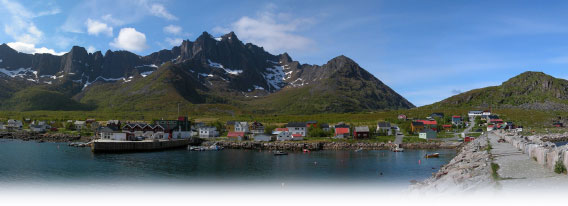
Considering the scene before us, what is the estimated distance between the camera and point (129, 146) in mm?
90188

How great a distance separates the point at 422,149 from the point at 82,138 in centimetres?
10516

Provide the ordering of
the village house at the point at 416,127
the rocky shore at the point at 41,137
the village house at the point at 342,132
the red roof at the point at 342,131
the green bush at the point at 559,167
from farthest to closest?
the village house at the point at 416,127 → the rocky shore at the point at 41,137 → the red roof at the point at 342,131 → the village house at the point at 342,132 → the green bush at the point at 559,167

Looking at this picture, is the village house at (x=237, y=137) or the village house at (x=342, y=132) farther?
the village house at (x=237, y=137)

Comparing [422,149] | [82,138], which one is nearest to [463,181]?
[422,149]

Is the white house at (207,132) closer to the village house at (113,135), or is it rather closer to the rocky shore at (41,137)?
the village house at (113,135)

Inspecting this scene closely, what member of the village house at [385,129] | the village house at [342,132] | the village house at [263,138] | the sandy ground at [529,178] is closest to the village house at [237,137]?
the village house at [263,138]

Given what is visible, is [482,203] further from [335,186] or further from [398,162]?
[398,162]

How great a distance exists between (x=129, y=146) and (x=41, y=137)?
2159 inches

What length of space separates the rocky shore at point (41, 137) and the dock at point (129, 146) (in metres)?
35.1

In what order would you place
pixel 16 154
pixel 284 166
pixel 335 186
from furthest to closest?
pixel 16 154
pixel 284 166
pixel 335 186

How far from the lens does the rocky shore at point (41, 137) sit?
385 feet

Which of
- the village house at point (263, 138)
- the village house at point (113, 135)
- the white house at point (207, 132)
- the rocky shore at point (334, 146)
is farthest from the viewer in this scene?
the white house at point (207, 132)

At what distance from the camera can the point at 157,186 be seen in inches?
1684

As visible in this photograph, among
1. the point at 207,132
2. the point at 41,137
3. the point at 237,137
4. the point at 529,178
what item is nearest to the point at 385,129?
the point at 237,137
